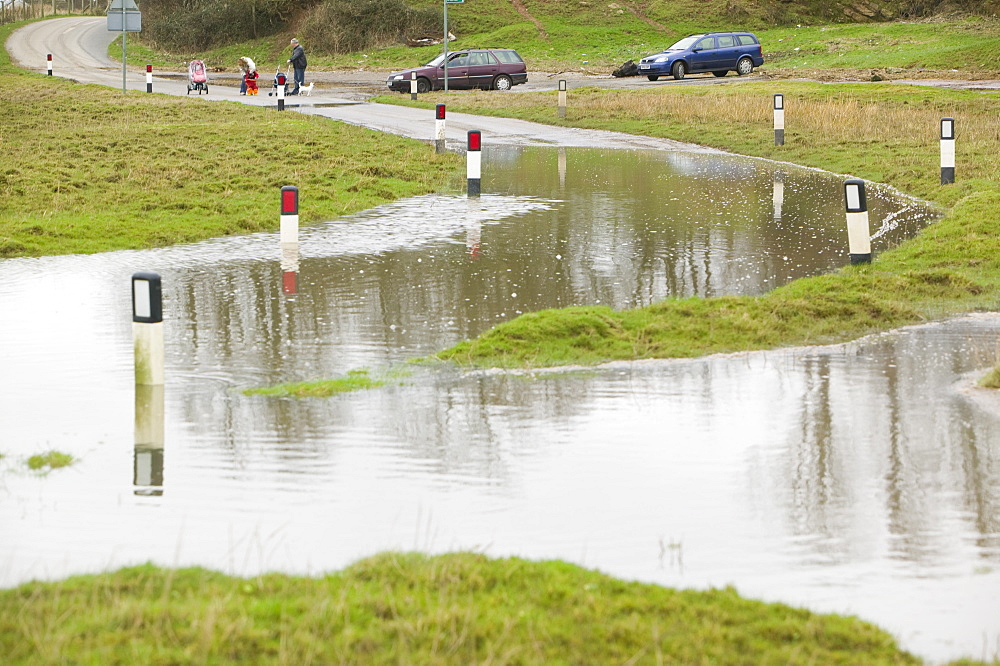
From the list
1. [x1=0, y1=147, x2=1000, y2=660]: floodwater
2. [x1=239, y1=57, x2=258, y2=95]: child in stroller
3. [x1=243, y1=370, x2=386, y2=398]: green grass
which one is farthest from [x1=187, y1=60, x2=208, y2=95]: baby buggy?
[x1=243, y1=370, x2=386, y2=398]: green grass

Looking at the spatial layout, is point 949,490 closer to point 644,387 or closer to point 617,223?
point 644,387

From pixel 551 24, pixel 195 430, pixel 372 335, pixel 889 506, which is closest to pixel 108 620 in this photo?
pixel 195 430

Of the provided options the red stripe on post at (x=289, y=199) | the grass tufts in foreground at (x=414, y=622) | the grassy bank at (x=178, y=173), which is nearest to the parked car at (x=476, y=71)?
the grassy bank at (x=178, y=173)

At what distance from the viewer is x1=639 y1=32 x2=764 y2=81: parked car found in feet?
145

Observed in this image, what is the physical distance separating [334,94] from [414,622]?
38.1 m

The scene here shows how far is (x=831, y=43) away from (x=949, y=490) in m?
49.3

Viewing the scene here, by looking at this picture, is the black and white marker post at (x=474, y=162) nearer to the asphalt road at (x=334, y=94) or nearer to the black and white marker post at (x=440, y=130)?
the black and white marker post at (x=440, y=130)

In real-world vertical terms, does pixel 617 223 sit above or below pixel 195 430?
above

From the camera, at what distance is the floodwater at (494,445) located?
5387 millimetres

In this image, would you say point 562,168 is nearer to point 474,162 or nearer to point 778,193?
point 474,162

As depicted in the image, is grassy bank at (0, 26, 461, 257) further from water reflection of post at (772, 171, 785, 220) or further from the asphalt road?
water reflection of post at (772, 171, 785, 220)

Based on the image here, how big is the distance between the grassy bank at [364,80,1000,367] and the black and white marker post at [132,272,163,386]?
2189mm

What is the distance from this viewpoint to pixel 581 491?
247 inches

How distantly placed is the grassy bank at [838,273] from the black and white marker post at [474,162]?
6.17m
